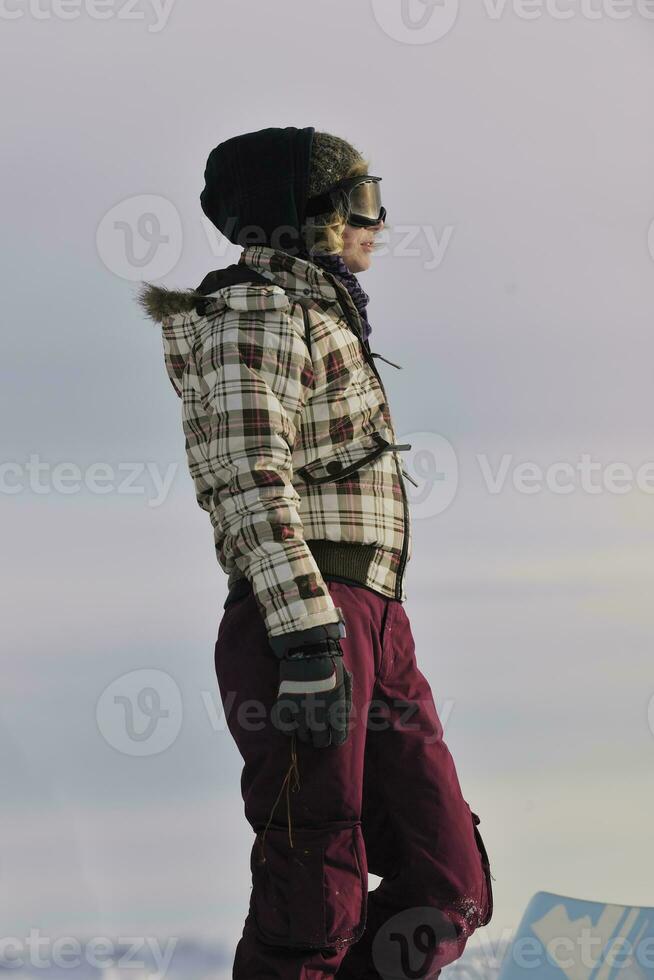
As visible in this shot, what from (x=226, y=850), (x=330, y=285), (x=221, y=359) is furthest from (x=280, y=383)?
(x=226, y=850)

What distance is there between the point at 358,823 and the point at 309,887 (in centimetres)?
11

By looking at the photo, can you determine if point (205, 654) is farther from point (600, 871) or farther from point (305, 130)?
point (305, 130)

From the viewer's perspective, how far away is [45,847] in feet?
7.97

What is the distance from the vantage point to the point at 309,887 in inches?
57.8

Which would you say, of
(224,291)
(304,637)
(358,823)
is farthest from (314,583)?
(224,291)

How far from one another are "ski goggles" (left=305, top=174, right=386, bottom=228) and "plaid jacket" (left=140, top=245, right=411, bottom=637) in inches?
4.7

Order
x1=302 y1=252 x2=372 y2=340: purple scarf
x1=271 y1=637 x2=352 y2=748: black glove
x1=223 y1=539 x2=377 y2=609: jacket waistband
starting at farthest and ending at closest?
x1=302 y1=252 x2=372 y2=340: purple scarf, x1=223 y1=539 x2=377 y2=609: jacket waistband, x1=271 y1=637 x2=352 y2=748: black glove

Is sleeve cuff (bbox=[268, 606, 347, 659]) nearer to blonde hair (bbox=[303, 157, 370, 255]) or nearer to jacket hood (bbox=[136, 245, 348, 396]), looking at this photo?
jacket hood (bbox=[136, 245, 348, 396])

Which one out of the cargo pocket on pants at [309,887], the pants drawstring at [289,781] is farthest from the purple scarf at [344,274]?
the cargo pocket on pants at [309,887]

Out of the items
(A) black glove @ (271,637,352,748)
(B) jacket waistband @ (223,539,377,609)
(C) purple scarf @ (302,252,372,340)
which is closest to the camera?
(A) black glove @ (271,637,352,748)

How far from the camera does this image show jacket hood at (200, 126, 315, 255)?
168 centimetres

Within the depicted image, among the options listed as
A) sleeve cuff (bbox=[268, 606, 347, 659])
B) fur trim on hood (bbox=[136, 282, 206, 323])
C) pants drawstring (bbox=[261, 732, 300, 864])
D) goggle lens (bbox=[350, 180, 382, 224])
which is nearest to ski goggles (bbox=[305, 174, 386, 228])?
goggle lens (bbox=[350, 180, 382, 224])

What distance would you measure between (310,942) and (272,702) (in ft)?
1.01

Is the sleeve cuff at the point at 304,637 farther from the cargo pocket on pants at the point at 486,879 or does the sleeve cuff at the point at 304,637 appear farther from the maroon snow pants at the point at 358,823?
the cargo pocket on pants at the point at 486,879
